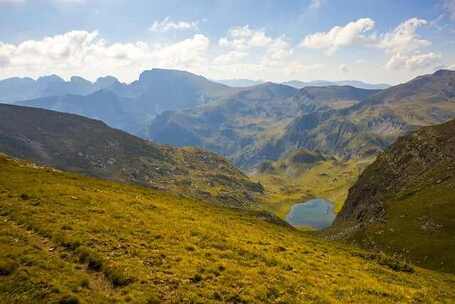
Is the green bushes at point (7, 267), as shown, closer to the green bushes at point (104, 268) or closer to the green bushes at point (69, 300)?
the green bushes at point (104, 268)

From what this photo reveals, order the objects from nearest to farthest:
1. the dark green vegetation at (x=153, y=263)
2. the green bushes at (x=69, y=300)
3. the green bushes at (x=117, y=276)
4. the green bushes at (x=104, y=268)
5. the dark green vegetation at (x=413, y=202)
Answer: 1. the green bushes at (x=69, y=300)
2. the dark green vegetation at (x=153, y=263)
3. the green bushes at (x=117, y=276)
4. the green bushes at (x=104, y=268)
5. the dark green vegetation at (x=413, y=202)

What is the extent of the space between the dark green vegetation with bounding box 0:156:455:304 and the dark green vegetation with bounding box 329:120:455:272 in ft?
105

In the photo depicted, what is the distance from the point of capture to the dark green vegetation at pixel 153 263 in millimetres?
22062

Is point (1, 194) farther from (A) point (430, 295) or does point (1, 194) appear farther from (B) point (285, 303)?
(A) point (430, 295)

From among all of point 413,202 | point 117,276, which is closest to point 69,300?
point 117,276

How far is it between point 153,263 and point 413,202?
90593 mm

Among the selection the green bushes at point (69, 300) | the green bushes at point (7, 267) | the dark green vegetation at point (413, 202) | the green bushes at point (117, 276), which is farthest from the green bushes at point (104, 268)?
the dark green vegetation at point (413, 202)

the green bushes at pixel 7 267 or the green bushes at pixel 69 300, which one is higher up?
the green bushes at pixel 7 267

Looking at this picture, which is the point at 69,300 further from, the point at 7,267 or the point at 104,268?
the point at 7,267

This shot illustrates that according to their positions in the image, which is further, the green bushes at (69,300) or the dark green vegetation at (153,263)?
the dark green vegetation at (153,263)

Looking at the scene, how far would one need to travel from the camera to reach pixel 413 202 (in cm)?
9869

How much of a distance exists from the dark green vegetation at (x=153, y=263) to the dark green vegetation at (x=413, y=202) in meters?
32.1

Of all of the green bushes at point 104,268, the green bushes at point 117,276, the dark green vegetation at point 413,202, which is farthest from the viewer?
the dark green vegetation at point 413,202

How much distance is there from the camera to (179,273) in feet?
83.1
